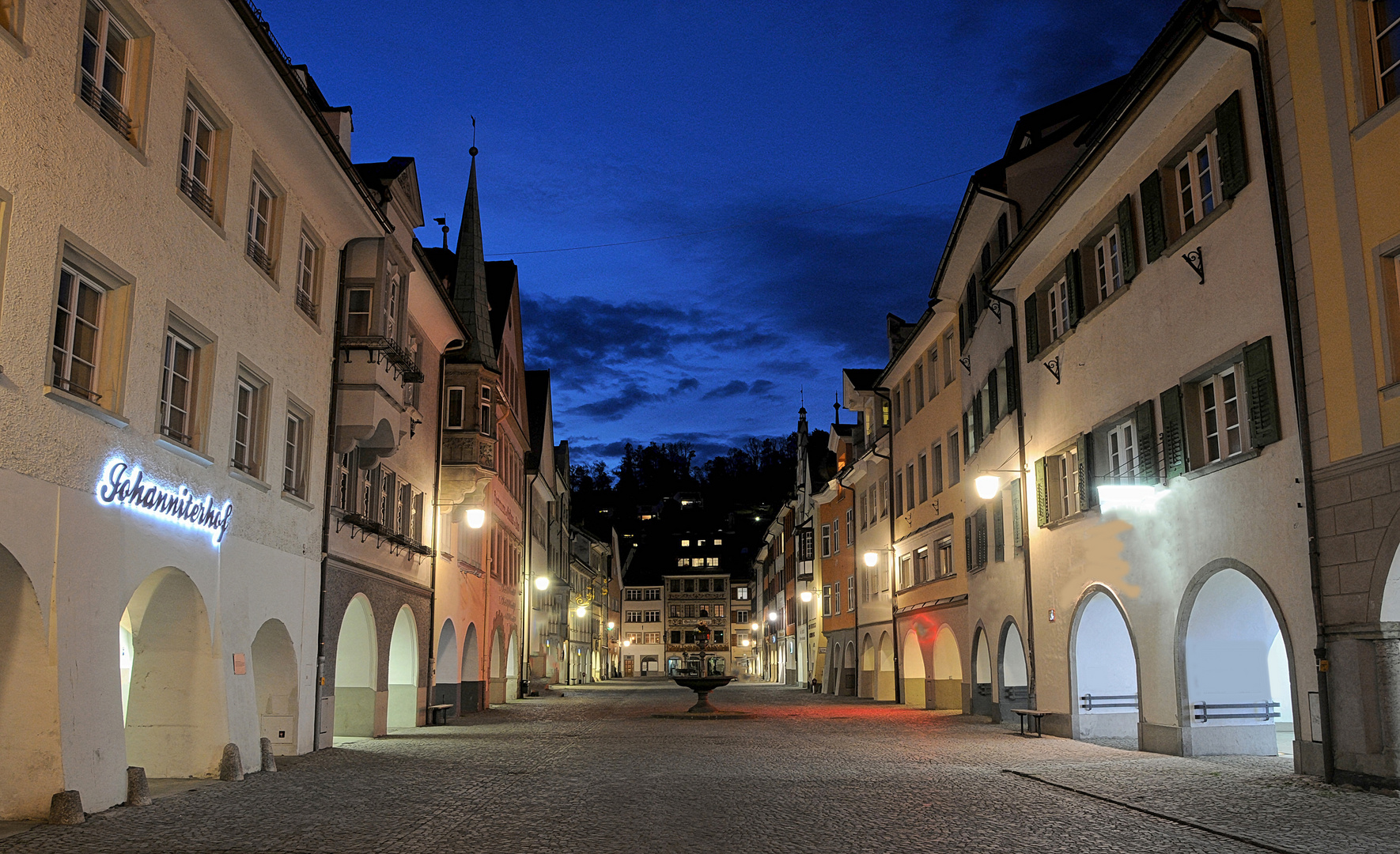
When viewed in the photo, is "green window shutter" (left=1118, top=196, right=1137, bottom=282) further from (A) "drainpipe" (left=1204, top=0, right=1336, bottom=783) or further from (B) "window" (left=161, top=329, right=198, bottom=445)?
(B) "window" (left=161, top=329, right=198, bottom=445)

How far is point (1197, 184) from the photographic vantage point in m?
16.7

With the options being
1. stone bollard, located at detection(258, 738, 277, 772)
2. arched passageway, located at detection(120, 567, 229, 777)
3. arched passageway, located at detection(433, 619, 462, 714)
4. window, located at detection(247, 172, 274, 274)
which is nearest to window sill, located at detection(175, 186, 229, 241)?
window, located at detection(247, 172, 274, 274)

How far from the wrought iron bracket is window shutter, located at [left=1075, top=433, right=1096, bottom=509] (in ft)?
16.0

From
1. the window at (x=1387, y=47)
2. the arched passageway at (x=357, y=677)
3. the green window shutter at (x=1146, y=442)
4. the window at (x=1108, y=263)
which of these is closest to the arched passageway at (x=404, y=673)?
the arched passageway at (x=357, y=677)

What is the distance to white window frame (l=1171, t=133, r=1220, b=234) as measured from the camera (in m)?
16.1

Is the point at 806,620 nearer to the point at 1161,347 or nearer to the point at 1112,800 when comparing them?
the point at 1161,347

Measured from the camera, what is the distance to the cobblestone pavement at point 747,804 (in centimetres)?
982

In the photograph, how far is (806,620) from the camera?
211ft

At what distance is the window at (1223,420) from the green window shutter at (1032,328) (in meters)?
7.15

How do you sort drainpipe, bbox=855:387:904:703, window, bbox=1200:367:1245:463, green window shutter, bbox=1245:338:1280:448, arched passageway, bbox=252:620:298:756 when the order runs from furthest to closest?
drainpipe, bbox=855:387:904:703 → arched passageway, bbox=252:620:298:756 → window, bbox=1200:367:1245:463 → green window shutter, bbox=1245:338:1280:448

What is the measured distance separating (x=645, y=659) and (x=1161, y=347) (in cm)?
10206

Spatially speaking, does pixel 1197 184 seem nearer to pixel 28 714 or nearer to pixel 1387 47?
pixel 1387 47

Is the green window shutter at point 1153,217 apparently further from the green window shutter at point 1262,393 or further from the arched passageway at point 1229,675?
the arched passageway at point 1229,675

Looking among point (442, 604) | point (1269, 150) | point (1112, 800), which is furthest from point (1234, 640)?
point (442, 604)
